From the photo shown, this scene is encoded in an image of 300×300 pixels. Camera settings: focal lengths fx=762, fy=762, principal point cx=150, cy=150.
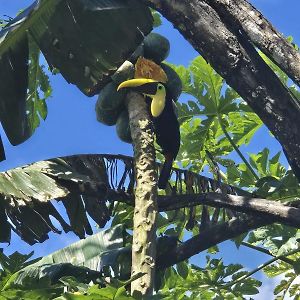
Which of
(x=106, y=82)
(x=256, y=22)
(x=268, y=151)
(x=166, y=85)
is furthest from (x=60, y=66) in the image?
(x=268, y=151)

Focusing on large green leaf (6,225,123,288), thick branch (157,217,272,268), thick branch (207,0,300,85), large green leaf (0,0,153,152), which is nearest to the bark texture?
thick branch (207,0,300,85)

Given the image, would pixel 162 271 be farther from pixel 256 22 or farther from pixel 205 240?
pixel 256 22

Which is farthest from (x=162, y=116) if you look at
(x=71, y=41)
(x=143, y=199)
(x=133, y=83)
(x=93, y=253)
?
(x=93, y=253)

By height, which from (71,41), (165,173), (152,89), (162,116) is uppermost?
(71,41)

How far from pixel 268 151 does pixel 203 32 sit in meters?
2.42

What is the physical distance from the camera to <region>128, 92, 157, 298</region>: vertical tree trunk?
4.12 m

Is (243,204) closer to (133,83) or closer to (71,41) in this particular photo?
(133,83)

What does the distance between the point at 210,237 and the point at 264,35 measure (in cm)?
148

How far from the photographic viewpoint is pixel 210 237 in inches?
204

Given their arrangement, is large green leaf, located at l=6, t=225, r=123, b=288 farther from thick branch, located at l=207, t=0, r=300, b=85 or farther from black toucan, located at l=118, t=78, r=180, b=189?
thick branch, located at l=207, t=0, r=300, b=85

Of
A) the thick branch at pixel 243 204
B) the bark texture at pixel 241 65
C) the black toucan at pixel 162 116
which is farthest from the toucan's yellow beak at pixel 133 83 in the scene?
the thick branch at pixel 243 204

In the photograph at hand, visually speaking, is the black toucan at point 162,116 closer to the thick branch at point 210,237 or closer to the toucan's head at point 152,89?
the toucan's head at point 152,89

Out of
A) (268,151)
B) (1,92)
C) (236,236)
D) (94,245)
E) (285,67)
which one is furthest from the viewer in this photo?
(268,151)

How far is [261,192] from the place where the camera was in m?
5.45
